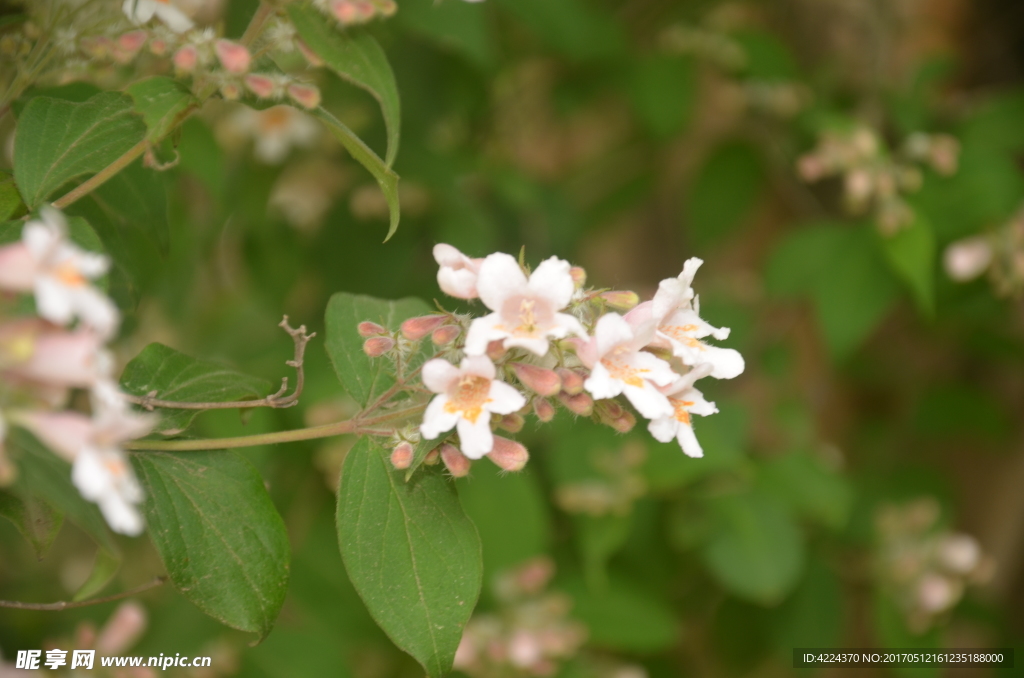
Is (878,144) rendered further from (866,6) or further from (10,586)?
(10,586)

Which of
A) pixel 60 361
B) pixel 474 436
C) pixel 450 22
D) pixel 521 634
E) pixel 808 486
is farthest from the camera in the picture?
pixel 808 486

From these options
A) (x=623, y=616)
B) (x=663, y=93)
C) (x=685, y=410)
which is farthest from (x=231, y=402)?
(x=663, y=93)

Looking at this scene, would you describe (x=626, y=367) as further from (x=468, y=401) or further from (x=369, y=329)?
(x=369, y=329)

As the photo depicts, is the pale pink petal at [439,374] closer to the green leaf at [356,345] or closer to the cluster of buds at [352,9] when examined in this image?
the green leaf at [356,345]

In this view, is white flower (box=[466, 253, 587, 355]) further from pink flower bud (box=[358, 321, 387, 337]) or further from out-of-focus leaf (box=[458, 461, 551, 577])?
out-of-focus leaf (box=[458, 461, 551, 577])

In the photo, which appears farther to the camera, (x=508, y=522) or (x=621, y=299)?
(x=508, y=522)

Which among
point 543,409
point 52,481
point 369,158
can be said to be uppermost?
point 369,158

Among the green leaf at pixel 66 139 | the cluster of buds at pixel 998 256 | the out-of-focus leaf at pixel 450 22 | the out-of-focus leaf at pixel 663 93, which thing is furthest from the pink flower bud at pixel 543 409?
the out-of-focus leaf at pixel 663 93
